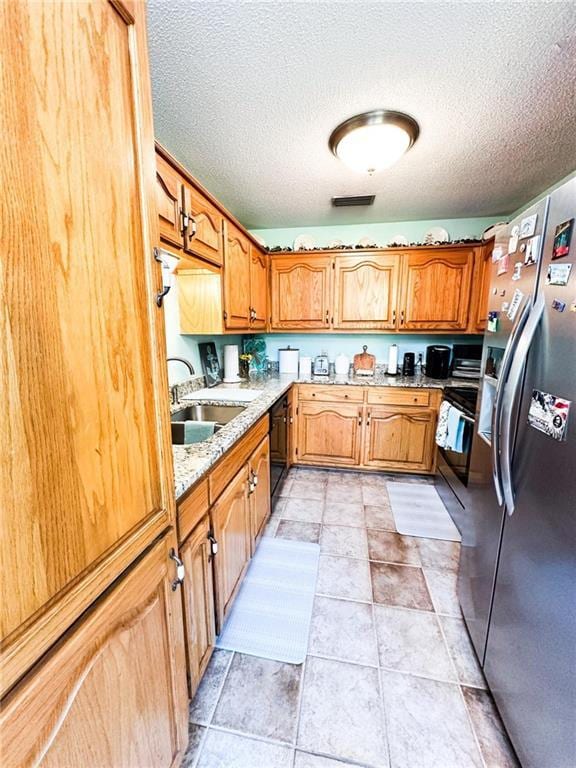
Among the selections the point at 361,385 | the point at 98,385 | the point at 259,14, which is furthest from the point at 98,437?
the point at 361,385

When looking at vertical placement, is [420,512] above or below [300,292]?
below

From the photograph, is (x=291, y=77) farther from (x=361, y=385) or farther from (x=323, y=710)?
(x=323, y=710)

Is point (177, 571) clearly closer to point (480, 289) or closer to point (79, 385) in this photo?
point (79, 385)

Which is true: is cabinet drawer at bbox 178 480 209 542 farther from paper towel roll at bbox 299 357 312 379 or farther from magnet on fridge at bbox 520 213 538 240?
paper towel roll at bbox 299 357 312 379

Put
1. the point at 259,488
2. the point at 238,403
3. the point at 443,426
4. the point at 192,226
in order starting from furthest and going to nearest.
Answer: the point at 443,426, the point at 238,403, the point at 259,488, the point at 192,226

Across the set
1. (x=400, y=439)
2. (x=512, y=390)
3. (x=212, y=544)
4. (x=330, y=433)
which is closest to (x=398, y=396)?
(x=400, y=439)

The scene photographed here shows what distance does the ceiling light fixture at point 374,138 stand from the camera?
1.53m

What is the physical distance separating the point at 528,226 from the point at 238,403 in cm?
155

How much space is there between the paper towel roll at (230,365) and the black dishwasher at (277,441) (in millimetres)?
508

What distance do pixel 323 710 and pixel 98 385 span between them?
1360 millimetres

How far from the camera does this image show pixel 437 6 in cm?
103

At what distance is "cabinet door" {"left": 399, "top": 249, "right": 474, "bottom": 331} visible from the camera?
8.99 ft

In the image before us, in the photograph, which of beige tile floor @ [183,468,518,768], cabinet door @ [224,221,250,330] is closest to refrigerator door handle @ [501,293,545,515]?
beige tile floor @ [183,468,518,768]

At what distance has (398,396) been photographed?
2688 mm
